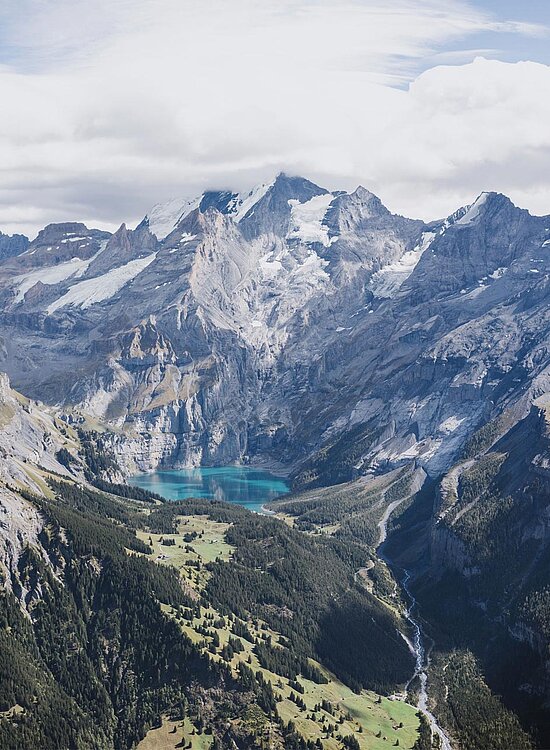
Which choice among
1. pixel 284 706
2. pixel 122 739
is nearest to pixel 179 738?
pixel 122 739

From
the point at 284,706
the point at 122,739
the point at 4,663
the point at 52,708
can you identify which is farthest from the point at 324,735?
the point at 4,663

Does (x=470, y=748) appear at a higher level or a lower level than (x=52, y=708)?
lower

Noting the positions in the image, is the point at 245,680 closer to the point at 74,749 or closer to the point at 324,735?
the point at 324,735

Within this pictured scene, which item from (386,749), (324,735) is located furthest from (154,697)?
(386,749)

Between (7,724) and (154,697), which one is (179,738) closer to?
(154,697)

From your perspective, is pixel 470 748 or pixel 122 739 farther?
pixel 470 748

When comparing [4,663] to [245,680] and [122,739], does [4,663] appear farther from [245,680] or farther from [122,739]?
[245,680]

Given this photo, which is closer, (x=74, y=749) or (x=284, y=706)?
(x=74, y=749)
